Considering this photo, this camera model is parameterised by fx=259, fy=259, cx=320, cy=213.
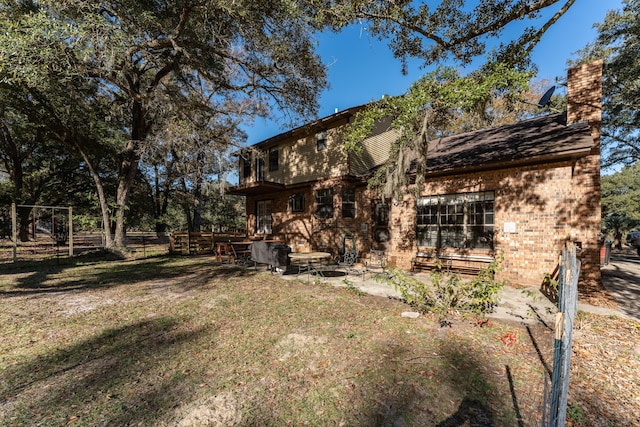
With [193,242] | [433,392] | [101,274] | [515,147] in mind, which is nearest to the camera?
[433,392]

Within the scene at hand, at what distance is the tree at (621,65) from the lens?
46.9ft

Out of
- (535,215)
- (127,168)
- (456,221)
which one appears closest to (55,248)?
(127,168)

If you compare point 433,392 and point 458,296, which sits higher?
point 458,296

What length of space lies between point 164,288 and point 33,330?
309 centimetres

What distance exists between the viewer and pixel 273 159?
53.1 feet

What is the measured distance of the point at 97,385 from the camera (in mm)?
3199

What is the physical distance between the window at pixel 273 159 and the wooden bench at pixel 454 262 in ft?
32.5

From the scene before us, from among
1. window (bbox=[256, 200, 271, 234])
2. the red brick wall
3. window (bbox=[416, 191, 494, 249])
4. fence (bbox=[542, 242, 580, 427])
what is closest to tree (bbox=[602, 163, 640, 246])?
the red brick wall

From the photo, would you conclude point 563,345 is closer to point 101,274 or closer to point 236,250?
point 236,250

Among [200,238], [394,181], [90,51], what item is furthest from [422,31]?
[200,238]

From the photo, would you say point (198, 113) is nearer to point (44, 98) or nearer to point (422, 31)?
point (44, 98)

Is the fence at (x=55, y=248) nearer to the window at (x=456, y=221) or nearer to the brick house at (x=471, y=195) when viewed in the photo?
the brick house at (x=471, y=195)

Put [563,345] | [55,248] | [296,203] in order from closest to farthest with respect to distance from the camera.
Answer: [563,345], [296,203], [55,248]

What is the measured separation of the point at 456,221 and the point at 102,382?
32.9 feet
